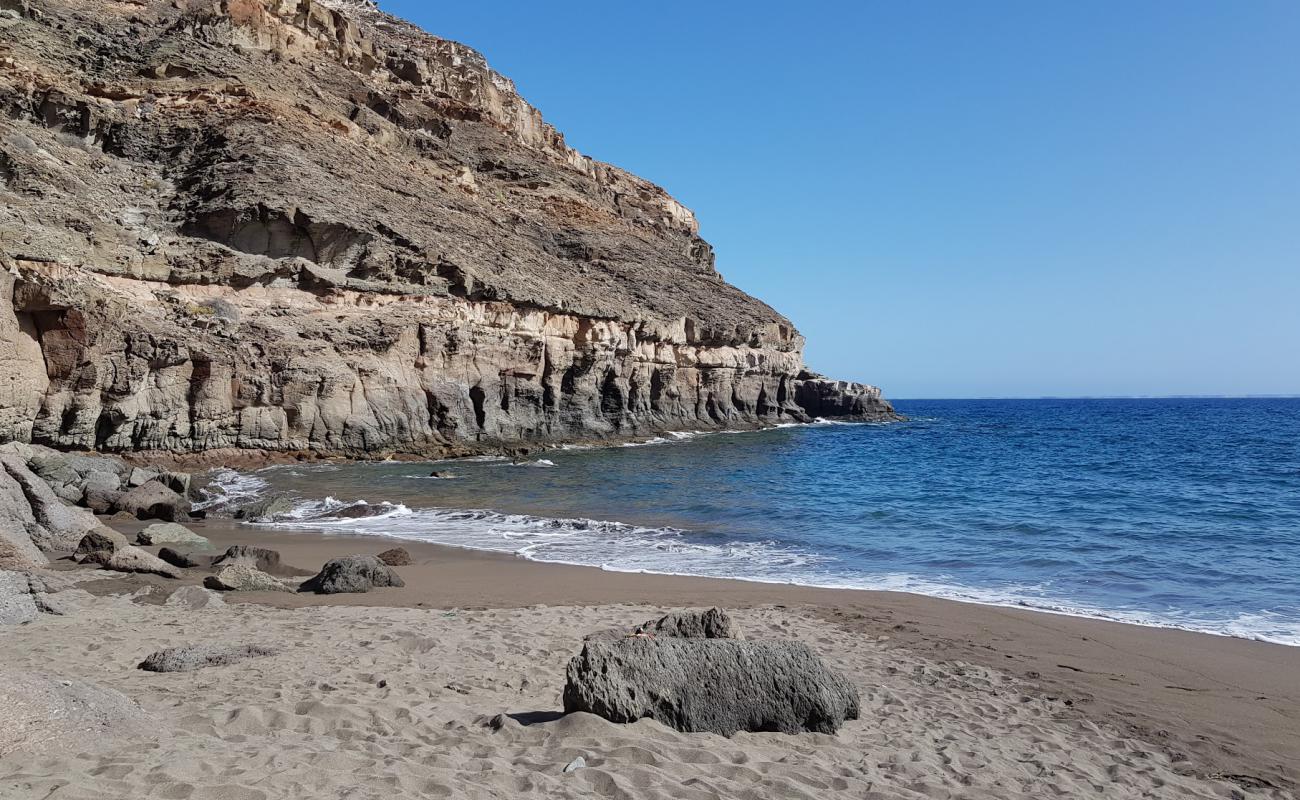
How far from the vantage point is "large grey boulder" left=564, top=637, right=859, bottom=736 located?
15.8 feet

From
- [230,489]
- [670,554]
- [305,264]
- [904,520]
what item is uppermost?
[305,264]

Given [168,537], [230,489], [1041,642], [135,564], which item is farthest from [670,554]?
[230,489]

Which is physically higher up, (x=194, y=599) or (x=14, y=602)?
(x=14, y=602)

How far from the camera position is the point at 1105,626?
8484 millimetres

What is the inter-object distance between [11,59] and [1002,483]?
38.9 meters

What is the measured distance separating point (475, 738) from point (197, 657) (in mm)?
2722

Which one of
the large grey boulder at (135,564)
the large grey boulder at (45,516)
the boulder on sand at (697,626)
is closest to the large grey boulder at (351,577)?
the large grey boulder at (135,564)

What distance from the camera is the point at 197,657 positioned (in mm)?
5906

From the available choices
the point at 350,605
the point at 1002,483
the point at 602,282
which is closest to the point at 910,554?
the point at 350,605

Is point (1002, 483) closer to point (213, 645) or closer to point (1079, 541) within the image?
point (1079, 541)

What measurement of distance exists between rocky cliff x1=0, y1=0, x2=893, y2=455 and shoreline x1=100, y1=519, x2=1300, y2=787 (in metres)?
13.0

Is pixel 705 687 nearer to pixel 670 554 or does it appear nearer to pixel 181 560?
pixel 670 554

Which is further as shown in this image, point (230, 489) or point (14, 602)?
point (230, 489)

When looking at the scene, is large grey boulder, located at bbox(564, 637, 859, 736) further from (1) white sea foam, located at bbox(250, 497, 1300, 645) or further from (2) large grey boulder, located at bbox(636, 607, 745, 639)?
(1) white sea foam, located at bbox(250, 497, 1300, 645)
